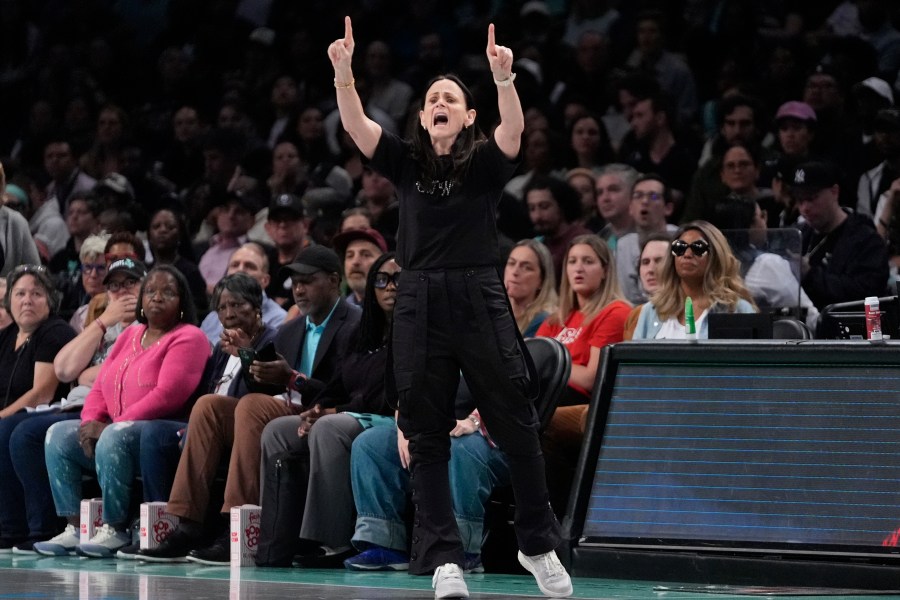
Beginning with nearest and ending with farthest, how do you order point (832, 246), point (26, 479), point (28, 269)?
point (832, 246) < point (26, 479) < point (28, 269)

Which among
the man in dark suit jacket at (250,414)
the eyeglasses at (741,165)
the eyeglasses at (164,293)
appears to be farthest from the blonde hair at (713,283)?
the eyeglasses at (164,293)

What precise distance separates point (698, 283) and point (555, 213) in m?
2.42

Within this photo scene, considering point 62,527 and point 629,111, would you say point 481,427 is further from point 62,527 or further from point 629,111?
point 629,111

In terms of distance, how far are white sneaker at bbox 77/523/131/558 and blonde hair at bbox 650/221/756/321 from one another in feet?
9.50

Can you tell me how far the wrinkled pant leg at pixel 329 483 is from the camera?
706cm

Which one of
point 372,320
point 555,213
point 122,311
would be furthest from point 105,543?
point 555,213

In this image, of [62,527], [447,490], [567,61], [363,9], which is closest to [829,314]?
[447,490]

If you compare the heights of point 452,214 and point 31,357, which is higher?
point 452,214

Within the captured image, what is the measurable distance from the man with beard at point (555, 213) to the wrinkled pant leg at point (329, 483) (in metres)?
2.74

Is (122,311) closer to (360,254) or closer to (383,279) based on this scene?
(360,254)

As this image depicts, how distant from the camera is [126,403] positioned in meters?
8.14

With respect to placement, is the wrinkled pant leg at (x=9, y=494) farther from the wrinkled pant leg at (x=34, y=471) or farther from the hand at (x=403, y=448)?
the hand at (x=403, y=448)

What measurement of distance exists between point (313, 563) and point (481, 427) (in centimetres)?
102

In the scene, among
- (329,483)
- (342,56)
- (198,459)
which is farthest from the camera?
(198,459)
